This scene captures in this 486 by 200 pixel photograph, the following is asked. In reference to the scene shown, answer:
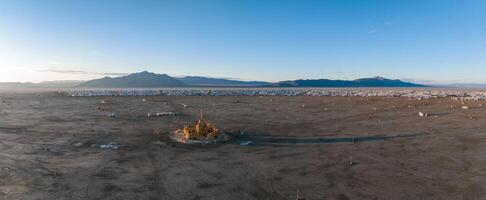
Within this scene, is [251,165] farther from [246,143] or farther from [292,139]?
[292,139]

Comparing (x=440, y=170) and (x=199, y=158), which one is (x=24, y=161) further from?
(x=440, y=170)

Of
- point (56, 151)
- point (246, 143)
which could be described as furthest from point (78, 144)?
point (246, 143)

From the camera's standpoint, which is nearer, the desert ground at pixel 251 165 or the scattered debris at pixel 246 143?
the desert ground at pixel 251 165

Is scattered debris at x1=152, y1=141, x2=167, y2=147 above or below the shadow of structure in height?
below

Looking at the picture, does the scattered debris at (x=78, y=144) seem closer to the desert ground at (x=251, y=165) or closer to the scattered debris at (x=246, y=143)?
the desert ground at (x=251, y=165)

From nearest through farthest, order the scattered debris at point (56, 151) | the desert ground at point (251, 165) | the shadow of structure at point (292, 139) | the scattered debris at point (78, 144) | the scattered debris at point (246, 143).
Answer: the desert ground at point (251, 165)
the scattered debris at point (56, 151)
the scattered debris at point (78, 144)
the scattered debris at point (246, 143)
the shadow of structure at point (292, 139)

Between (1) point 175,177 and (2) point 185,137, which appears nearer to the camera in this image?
(1) point 175,177

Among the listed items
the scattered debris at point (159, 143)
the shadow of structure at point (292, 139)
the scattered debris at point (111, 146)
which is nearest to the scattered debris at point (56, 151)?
the scattered debris at point (111, 146)

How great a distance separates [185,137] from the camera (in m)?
20.4

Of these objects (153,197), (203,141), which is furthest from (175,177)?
(203,141)

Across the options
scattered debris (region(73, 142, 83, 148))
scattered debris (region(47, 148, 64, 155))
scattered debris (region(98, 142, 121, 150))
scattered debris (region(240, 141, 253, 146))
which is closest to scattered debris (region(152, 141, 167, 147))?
scattered debris (region(98, 142, 121, 150))

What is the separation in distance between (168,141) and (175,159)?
4.47 m

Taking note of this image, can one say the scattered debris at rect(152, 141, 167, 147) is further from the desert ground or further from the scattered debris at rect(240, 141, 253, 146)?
the scattered debris at rect(240, 141, 253, 146)

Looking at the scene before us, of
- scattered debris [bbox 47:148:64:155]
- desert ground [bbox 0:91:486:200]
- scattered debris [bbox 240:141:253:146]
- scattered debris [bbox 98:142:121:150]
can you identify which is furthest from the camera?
scattered debris [bbox 240:141:253:146]
